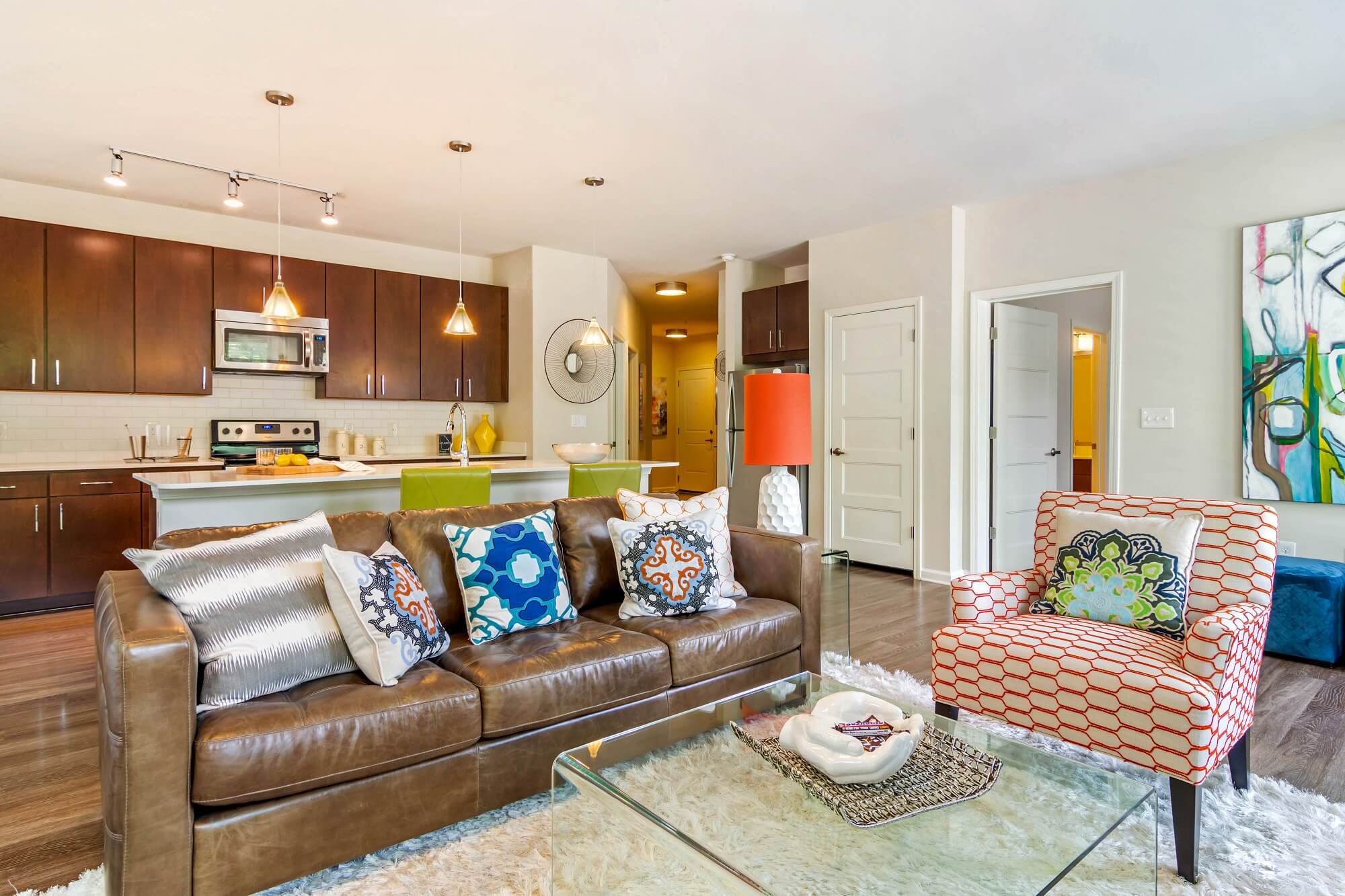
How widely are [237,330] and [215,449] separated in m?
0.86

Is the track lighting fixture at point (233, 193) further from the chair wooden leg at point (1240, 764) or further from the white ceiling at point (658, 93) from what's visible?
the chair wooden leg at point (1240, 764)

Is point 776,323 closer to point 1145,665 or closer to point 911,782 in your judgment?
point 1145,665

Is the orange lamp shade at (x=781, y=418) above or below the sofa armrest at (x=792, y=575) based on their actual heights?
above

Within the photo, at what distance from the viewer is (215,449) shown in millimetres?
5191

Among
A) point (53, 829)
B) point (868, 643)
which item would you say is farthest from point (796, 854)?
point (868, 643)

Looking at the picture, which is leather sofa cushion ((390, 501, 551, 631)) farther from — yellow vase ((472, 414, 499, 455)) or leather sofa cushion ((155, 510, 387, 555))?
yellow vase ((472, 414, 499, 455))

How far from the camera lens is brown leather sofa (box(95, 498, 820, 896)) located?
1.48 m

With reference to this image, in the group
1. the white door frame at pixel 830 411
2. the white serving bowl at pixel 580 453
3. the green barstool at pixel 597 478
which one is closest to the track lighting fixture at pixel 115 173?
the white serving bowl at pixel 580 453

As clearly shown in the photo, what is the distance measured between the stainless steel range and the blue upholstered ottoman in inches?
230

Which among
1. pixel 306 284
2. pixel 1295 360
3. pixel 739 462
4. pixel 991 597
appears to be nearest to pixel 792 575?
pixel 991 597

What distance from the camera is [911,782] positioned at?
144 cm

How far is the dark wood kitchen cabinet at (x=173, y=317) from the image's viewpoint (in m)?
4.73

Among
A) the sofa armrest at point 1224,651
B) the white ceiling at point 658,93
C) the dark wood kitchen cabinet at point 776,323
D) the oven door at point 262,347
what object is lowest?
the sofa armrest at point 1224,651

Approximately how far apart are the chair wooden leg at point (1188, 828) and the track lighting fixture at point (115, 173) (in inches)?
209
